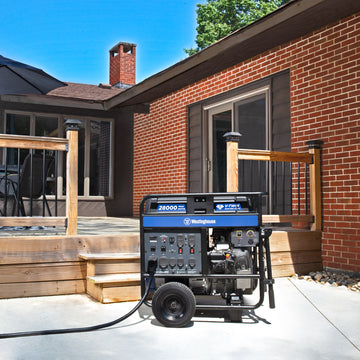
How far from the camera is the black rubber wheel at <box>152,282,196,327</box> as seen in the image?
2.89 m

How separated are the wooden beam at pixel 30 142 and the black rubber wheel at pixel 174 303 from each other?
1.70 metres

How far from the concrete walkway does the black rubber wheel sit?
0.07 metres

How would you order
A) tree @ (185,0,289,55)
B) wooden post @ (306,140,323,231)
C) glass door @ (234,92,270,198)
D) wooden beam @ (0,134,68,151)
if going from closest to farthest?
1. wooden beam @ (0,134,68,151)
2. wooden post @ (306,140,323,231)
3. glass door @ (234,92,270,198)
4. tree @ (185,0,289,55)

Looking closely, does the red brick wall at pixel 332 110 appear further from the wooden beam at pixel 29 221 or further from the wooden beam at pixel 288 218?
the wooden beam at pixel 29 221

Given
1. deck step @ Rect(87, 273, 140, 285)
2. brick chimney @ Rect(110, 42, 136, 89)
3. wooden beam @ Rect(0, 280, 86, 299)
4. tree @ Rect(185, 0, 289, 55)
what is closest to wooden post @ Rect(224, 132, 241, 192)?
deck step @ Rect(87, 273, 140, 285)

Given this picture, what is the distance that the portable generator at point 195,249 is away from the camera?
115 inches

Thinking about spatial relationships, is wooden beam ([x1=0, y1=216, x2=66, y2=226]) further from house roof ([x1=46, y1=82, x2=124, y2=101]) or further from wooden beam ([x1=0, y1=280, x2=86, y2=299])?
house roof ([x1=46, y1=82, x2=124, y2=101])

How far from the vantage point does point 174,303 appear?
2.96 m

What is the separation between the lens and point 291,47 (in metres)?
5.63

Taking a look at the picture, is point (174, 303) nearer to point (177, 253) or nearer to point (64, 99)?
point (177, 253)

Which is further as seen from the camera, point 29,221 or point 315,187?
point 315,187

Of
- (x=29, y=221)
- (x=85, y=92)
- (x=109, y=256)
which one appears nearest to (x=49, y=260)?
(x=29, y=221)

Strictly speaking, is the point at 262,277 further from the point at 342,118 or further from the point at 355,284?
the point at 342,118

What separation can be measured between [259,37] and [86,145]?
5.43 m
